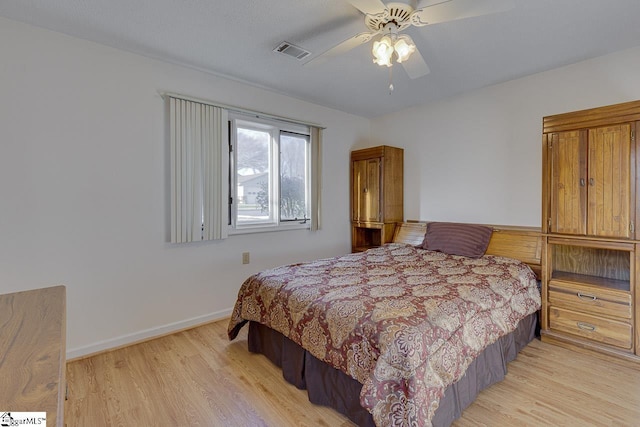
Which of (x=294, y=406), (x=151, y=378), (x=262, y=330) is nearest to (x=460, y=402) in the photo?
(x=294, y=406)

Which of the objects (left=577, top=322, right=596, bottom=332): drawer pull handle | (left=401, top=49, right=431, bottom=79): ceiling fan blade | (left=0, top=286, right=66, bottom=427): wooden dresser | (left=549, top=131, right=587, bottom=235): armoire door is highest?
(left=401, top=49, right=431, bottom=79): ceiling fan blade

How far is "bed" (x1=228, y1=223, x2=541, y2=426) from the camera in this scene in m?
1.37

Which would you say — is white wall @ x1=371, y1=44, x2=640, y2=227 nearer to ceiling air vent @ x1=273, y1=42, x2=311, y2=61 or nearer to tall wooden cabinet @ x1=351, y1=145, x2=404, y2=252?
tall wooden cabinet @ x1=351, y1=145, x2=404, y2=252

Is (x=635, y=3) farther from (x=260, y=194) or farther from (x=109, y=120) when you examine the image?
(x=109, y=120)

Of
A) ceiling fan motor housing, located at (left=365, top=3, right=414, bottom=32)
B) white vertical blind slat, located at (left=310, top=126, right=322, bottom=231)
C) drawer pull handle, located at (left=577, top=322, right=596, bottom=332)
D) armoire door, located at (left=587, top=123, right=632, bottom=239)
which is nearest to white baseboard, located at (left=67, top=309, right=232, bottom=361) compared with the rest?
white vertical blind slat, located at (left=310, top=126, right=322, bottom=231)

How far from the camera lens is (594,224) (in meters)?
2.32

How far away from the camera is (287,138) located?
369 centimetres

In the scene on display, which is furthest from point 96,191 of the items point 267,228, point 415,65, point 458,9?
point 458,9

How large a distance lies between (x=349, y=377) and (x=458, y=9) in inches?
81.9

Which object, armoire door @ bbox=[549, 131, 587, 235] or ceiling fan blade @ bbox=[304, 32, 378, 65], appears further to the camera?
armoire door @ bbox=[549, 131, 587, 235]

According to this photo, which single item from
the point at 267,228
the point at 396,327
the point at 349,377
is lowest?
the point at 349,377

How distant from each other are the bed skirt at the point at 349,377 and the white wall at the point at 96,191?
3.68ft

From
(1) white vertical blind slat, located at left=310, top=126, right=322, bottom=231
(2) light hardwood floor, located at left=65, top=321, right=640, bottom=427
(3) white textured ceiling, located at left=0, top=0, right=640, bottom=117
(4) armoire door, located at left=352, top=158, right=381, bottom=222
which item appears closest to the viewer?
(2) light hardwood floor, located at left=65, top=321, right=640, bottom=427

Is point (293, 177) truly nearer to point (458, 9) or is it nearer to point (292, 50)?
point (292, 50)
